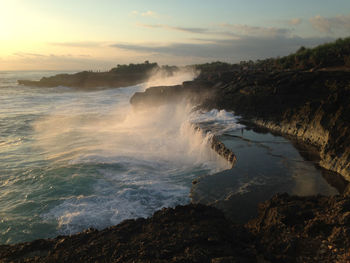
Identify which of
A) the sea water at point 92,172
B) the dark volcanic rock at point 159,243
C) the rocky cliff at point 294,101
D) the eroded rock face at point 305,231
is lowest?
the sea water at point 92,172

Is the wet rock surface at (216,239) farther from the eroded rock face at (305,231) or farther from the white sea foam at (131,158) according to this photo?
the white sea foam at (131,158)

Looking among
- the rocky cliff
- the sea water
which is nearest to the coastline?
the sea water

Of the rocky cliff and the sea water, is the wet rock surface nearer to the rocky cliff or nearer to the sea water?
the sea water

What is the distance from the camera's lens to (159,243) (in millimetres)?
3494

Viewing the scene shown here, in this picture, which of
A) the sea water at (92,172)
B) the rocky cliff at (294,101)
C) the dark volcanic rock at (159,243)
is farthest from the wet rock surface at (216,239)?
the rocky cliff at (294,101)

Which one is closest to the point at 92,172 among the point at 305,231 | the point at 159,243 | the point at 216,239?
the point at 159,243

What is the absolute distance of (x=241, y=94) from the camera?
14586 millimetres

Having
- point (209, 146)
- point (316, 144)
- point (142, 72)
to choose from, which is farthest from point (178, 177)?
point (142, 72)

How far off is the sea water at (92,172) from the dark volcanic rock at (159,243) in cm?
135

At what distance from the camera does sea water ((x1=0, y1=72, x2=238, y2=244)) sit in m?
5.80

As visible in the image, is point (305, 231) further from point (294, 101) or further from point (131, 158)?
point (294, 101)

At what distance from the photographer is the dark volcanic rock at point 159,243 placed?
10.6 feet

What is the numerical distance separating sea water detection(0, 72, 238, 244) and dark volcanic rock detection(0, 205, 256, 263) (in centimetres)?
135

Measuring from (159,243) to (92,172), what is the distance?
215 inches
